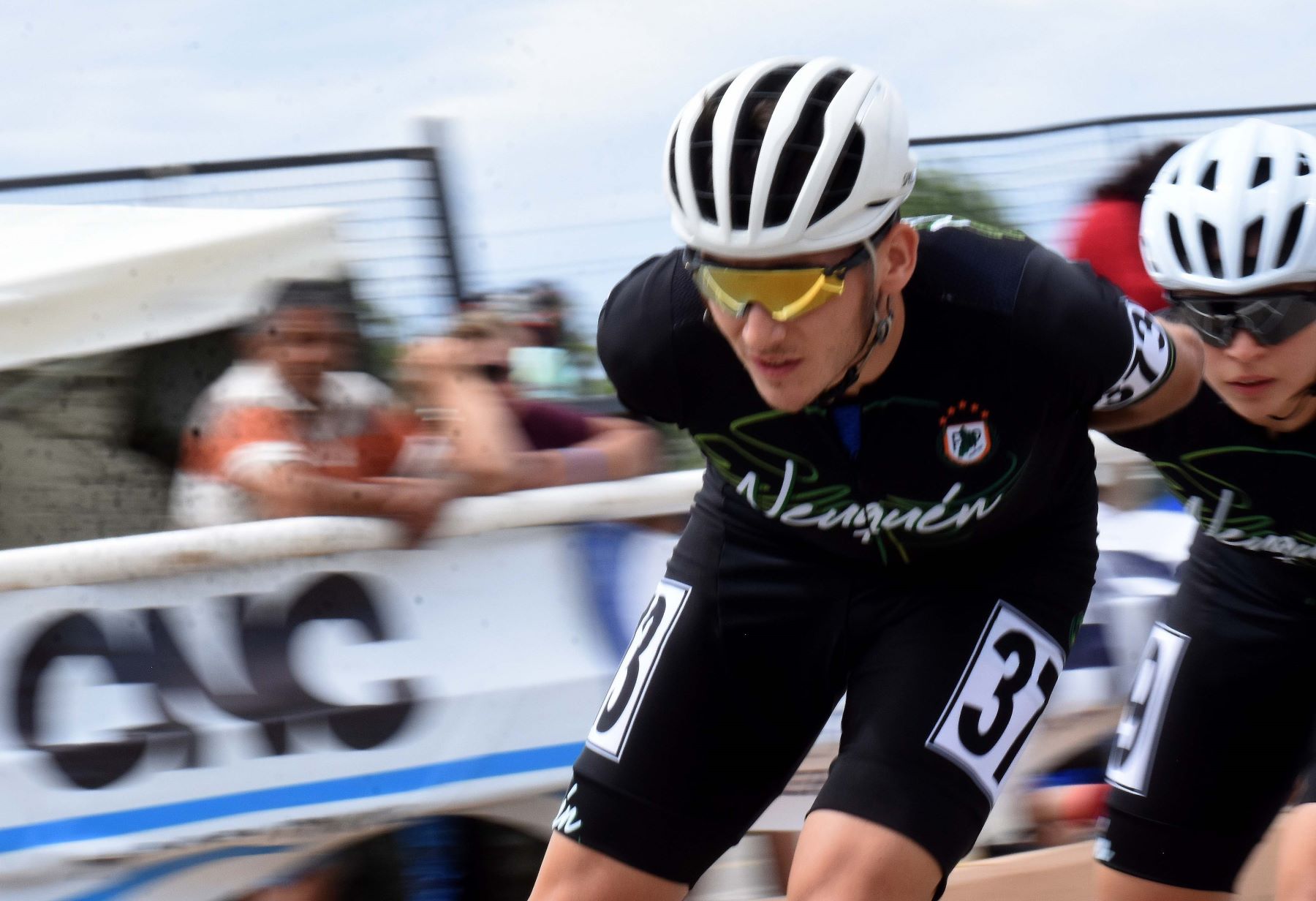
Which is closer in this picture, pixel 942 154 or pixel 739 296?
pixel 739 296

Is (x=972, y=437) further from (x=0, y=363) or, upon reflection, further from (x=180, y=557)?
(x=0, y=363)

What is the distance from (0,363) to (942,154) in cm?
341

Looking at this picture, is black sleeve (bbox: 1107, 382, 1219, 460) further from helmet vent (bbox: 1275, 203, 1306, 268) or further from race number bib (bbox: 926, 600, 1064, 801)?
race number bib (bbox: 926, 600, 1064, 801)

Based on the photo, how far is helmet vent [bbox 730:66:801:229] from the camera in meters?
2.42

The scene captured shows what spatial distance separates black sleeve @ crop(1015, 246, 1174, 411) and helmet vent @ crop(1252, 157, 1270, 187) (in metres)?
0.59

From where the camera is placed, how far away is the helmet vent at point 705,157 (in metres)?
2.47

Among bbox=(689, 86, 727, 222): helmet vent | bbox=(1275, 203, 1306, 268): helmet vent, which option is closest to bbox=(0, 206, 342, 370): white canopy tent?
bbox=(689, 86, 727, 222): helmet vent

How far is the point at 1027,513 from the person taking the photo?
9.17ft

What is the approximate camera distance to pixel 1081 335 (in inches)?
102

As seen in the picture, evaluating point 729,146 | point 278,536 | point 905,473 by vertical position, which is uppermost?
point 729,146

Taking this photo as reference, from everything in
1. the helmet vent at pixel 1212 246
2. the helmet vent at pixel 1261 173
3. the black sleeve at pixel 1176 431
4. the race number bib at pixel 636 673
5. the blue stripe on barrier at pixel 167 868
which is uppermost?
the helmet vent at pixel 1261 173

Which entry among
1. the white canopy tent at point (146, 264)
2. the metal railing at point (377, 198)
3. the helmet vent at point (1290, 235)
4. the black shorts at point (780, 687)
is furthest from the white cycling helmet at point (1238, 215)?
the white canopy tent at point (146, 264)

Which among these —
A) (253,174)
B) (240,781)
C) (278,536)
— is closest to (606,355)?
(278,536)

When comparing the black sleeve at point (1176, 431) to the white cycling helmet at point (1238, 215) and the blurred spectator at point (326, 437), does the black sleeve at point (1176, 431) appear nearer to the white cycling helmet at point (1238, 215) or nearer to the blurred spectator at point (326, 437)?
the white cycling helmet at point (1238, 215)
